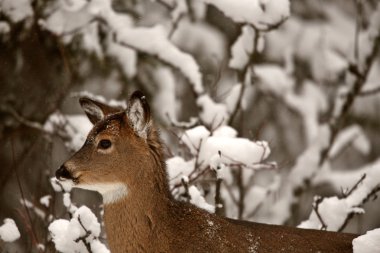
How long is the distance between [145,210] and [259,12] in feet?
8.67

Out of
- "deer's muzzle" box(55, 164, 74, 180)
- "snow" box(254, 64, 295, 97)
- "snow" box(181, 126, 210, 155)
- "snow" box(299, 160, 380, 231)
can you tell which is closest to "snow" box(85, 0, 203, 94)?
"snow" box(181, 126, 210, 155)

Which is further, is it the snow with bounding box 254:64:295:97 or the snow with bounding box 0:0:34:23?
the snow with bounding box 254:64:295:97

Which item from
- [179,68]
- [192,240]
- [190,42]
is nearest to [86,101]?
[192,240]

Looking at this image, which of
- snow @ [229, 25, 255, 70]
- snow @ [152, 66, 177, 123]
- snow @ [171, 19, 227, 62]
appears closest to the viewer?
snow @ [229, 25, 255, 70]

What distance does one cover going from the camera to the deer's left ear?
→ 5.96 meters

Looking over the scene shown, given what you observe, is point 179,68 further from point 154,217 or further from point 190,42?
point 190,42

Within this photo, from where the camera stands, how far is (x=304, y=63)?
1484 cm

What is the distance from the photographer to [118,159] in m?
6.13

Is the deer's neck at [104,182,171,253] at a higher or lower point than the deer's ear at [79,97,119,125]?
lower

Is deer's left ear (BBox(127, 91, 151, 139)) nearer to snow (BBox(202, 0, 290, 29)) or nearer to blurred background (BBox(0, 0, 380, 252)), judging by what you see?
blurred background (BBox(0, 0, 380, 252))

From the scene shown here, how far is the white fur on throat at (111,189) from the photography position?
20.1ft

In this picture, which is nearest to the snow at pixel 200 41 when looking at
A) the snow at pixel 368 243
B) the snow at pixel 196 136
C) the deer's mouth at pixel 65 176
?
the snow at pixel 196 136

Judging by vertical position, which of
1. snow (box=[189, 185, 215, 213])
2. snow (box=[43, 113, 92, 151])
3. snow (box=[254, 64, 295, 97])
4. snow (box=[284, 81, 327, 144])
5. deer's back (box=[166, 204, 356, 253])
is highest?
deer's back (box=[166, 204, 356, 253])

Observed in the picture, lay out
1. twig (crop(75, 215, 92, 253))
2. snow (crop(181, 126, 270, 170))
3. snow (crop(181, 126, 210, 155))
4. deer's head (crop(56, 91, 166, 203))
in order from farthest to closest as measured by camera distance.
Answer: snow (crop(181, 126, 210, 155)), snow (crop(181, 126, 270, 170)), twig (crop(75, 215, 92, 253)), deer's head (crop(56, 91, 166, 203))
